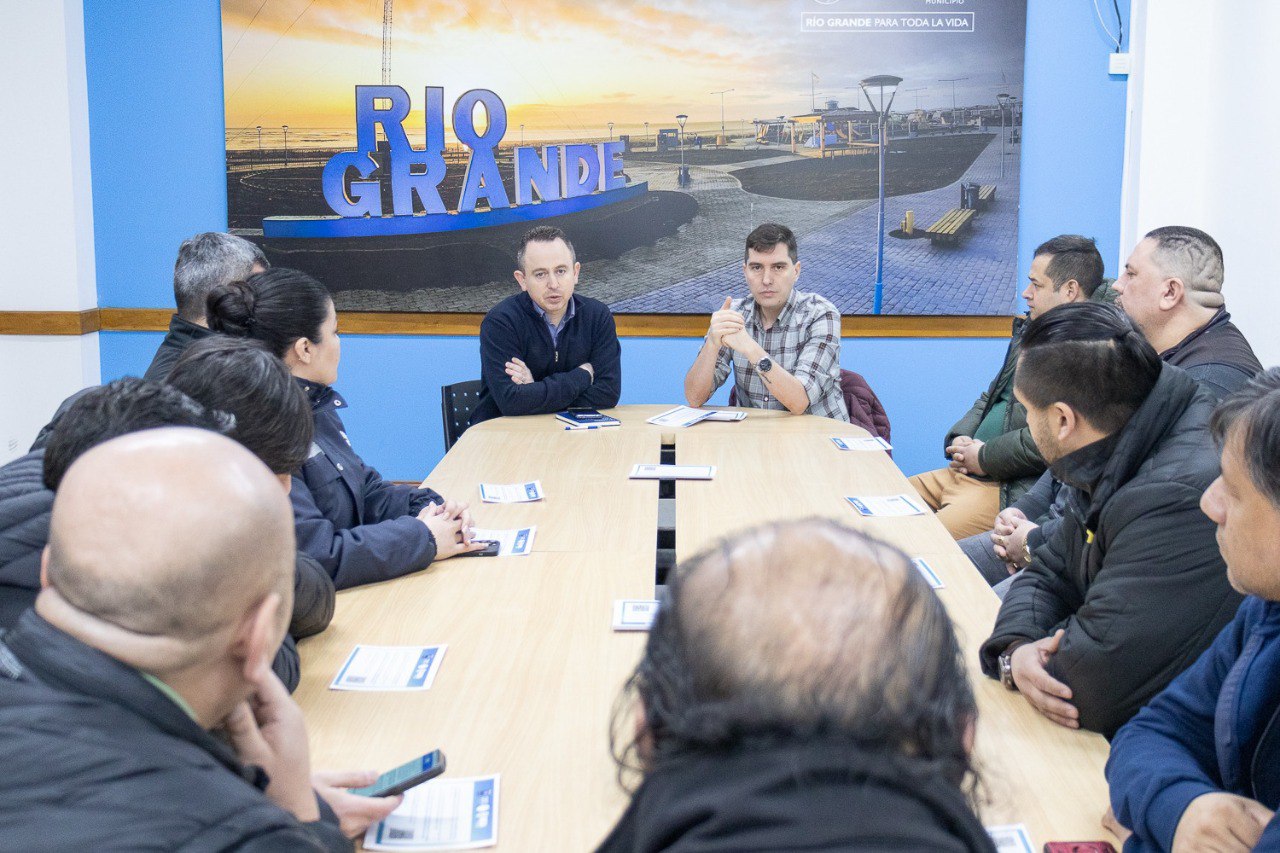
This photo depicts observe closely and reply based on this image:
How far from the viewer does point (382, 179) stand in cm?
540

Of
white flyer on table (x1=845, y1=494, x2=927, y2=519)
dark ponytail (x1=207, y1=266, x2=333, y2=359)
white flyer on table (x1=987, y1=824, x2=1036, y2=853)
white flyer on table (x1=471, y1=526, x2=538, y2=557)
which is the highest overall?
dark ponytail (x1=207, y1=266, x2=333, y2=359)

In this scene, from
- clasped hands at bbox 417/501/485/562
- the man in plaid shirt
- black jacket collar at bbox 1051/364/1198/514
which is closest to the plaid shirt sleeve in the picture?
the man in plaid shirt

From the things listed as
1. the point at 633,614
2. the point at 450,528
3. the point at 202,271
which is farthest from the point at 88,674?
the point at 202,271

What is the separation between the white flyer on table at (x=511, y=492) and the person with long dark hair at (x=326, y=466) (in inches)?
17.0

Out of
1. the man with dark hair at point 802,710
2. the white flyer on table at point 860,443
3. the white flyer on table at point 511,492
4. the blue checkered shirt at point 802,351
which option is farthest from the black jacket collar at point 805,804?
the blue checkered shirt at point 802,351

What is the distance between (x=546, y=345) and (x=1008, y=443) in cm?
172

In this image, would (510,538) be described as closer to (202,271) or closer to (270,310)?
(270,310)

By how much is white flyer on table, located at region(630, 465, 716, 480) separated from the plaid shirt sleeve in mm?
988

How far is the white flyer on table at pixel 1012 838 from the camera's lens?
141 centimetres

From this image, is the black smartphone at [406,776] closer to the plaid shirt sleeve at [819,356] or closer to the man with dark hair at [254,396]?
the man with dark hair at [254,396]

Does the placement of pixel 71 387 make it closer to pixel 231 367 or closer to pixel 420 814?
pixel 231 367

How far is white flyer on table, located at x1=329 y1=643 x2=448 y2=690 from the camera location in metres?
1.89

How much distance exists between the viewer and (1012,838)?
1.44 metres

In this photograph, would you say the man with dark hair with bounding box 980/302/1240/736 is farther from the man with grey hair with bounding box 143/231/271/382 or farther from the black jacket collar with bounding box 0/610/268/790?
the man with grey hair with bounding box 143/231/271/382
